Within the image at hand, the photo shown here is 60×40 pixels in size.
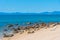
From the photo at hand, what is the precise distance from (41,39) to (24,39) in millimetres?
1261

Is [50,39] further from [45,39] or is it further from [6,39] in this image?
[6,39]

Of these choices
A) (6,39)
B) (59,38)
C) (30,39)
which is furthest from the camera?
(6,39)

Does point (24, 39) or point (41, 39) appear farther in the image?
point (24, 39)

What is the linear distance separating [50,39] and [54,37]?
416mm

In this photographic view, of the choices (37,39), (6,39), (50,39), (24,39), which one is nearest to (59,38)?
(50,39)

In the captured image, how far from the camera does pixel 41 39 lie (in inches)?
489

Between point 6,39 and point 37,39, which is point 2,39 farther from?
point 37,39

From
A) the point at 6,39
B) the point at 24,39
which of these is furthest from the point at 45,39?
the point at 6,39

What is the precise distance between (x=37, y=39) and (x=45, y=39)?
527mm

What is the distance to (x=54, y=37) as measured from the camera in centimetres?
1243

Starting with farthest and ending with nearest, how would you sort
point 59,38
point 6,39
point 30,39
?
1. point 6,39
2. point 30,39
3. point 59,38

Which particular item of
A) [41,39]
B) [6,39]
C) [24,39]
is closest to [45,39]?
[41,39]

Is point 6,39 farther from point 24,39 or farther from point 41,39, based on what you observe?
point 41,39

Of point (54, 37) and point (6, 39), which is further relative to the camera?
point (6, 39)
